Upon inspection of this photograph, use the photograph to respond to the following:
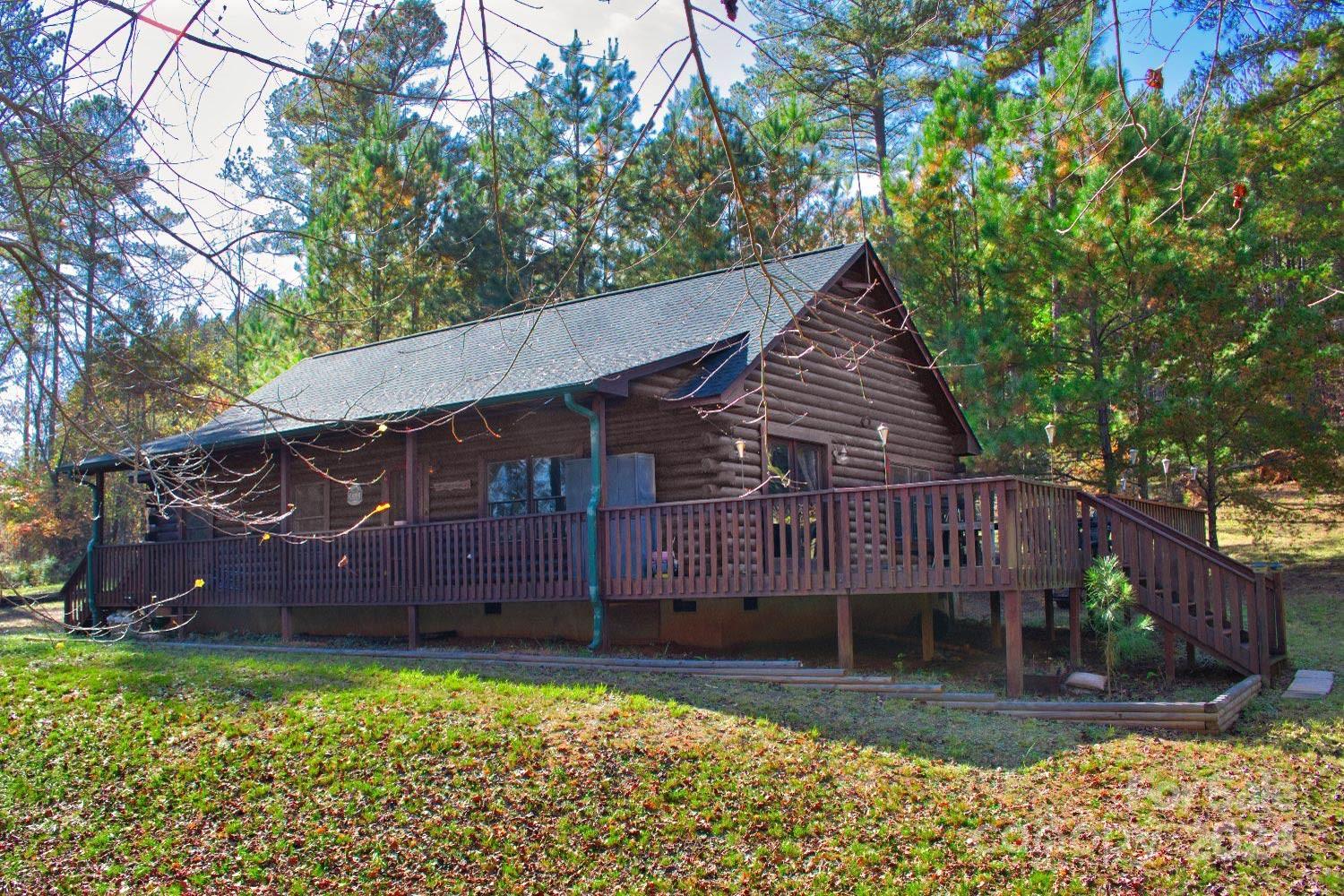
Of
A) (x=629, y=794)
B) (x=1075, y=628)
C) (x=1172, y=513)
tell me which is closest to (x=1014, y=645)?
(x=1075, y=628)

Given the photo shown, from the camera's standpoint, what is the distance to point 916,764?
8883 millimetres

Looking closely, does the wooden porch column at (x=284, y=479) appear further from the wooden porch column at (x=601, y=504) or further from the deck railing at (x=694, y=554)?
the wooden porch column at (x=601, y=504)

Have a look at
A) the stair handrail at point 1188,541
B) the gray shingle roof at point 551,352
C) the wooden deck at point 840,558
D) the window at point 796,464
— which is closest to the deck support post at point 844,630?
the wooden deck at point 840,558

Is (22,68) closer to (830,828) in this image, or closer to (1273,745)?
(830,828)

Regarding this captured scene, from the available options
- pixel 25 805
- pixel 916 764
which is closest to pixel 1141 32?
pixel 916 764

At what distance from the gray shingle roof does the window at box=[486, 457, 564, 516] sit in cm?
135

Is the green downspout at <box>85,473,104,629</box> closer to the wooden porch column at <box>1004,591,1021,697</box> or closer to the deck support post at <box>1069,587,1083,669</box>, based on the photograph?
the wooden porch column at <box>1004,591,1021,697</box>

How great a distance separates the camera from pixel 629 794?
816 centimetres

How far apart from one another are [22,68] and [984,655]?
11717 mm

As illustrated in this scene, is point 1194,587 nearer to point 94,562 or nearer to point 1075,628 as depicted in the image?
point 1075,628

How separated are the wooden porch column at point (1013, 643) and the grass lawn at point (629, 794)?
31.7 inches

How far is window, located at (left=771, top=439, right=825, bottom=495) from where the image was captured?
1548 cm

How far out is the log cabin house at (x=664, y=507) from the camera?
37.9 ft

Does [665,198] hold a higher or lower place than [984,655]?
higher
